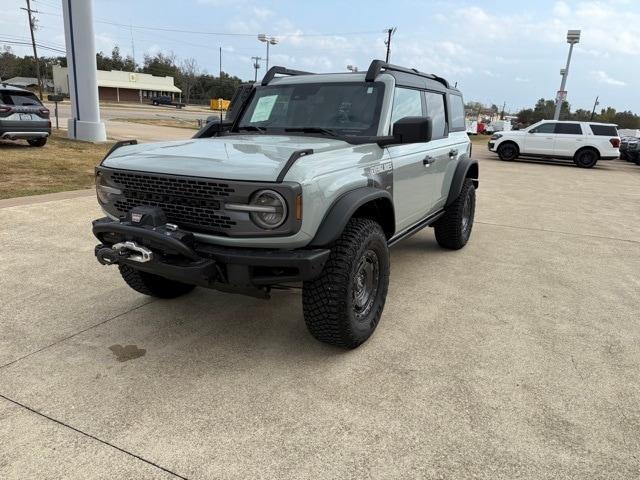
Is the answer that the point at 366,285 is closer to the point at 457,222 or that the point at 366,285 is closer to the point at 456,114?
the point at 457,222

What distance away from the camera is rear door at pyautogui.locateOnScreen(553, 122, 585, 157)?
58.9ft

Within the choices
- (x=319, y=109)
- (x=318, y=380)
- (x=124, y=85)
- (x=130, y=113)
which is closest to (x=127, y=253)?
(x=318, y=380)

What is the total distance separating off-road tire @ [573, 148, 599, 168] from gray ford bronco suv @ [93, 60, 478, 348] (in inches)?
654

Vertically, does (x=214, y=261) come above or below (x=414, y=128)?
below

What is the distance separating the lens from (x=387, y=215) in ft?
11.7

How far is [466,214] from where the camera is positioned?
19.1 feet

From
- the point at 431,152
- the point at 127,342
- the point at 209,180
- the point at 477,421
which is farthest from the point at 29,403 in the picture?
the point at 431,152

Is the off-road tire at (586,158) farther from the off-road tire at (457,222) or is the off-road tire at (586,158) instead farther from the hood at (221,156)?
the hood at (221,156)

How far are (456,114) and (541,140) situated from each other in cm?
1479

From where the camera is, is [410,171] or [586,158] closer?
[410,171]

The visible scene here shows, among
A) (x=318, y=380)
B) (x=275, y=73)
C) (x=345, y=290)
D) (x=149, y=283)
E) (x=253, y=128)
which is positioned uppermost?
(x=275, y=73)

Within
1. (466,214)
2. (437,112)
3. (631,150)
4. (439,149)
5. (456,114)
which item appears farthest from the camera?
(631,150)

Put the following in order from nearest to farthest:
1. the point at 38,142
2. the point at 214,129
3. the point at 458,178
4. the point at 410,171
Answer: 1. the point at 410,171
2. the point at 214,129
3. the point at 458,178
4. the point at 38,142

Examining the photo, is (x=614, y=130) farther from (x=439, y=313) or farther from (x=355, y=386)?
(x=355, y=386)
